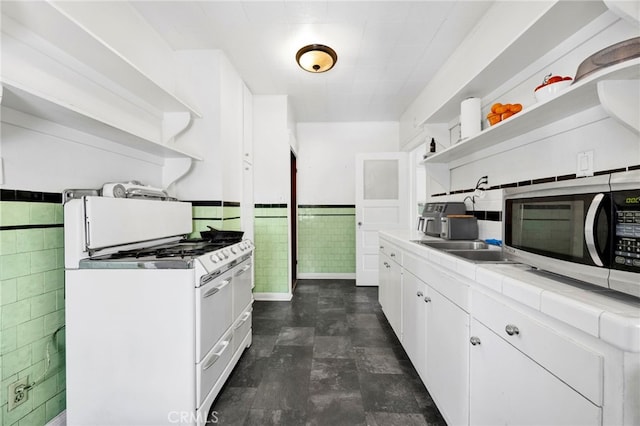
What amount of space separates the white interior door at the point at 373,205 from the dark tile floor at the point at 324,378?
3.63ft

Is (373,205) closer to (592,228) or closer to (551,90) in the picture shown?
(551,90)

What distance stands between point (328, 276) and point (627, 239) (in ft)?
12.3

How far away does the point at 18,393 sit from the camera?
114cm

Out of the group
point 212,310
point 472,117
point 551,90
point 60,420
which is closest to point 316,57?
point 472,117

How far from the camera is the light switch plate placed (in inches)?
44.6

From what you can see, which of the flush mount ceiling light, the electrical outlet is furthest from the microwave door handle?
the electrical outlet

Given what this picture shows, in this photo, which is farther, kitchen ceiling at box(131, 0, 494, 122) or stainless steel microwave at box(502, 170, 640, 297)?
kitchen ceiling at box(131, 0, 494, 122)

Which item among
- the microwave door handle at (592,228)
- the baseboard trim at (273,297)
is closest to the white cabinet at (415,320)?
the microwave door handle at (592,228)

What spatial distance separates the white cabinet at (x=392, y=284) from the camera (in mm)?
2025

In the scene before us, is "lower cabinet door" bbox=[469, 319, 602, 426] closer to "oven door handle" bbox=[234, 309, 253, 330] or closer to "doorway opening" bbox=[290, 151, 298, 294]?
"oven door handle" bbox=[234, 309, 253, 330]

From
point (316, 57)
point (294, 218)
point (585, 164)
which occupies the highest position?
point (316, 57)

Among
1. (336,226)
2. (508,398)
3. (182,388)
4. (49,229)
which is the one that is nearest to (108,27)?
(49,229)

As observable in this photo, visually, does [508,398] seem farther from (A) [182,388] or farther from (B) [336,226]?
(B) [336,226]

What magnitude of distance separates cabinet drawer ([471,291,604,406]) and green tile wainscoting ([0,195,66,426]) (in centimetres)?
201
